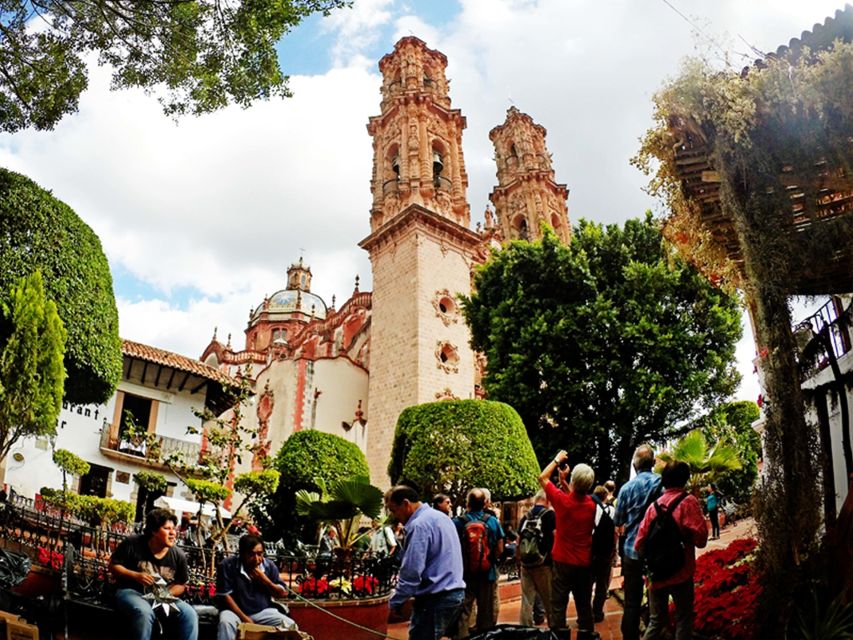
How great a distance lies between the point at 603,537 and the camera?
19.9 ft

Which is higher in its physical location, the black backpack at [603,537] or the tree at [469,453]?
the tree at [469,453]

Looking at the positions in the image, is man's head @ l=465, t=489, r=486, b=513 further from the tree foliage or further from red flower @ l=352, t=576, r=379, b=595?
the tree foliage

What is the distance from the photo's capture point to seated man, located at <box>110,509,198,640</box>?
14.8ft

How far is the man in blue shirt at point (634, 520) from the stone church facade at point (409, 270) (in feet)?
55.7

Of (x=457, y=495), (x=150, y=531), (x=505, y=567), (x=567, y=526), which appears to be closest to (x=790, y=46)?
(x=567, y=526)

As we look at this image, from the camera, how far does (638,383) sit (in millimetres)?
17344

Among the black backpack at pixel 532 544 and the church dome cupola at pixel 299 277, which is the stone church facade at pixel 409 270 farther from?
the church dome cupola at pixel 299 277

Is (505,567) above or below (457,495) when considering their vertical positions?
below

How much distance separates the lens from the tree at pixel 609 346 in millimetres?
17688

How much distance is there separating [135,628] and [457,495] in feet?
34.0

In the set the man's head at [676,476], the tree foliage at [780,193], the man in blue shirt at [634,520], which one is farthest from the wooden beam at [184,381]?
the man's head at [676,476]

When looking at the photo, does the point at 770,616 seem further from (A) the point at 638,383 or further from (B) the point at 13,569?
(A) the point at 638,383

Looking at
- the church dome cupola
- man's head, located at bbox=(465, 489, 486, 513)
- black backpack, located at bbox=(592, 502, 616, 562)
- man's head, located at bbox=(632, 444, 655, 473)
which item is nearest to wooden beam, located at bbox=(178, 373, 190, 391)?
man's head, located at bbox=(465, 489, 486, 513)

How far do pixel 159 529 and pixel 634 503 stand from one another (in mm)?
3800
